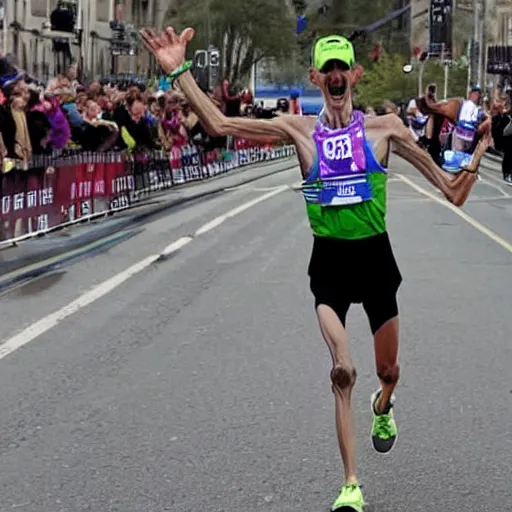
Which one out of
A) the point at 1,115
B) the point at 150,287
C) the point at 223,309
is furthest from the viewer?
the point at 1,115

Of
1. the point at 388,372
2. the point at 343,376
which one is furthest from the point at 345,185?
the point at 388,372

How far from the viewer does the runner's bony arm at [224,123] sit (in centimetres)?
595

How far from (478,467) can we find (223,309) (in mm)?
5312

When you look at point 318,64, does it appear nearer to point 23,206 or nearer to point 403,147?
point 403,147

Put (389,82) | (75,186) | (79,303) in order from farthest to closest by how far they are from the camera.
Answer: (389,82)
(75,186)
(79,303)

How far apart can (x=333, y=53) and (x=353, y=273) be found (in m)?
0.98

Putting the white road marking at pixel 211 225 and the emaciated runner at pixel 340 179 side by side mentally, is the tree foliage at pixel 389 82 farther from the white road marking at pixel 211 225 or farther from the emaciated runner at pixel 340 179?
the emaciated runner at pixel 340 179

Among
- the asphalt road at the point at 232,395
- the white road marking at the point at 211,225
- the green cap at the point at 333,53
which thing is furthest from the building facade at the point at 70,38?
the green cap at the point at 333,53

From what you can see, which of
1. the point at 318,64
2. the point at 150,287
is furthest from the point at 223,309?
the point at 318,64

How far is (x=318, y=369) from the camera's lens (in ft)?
29.5

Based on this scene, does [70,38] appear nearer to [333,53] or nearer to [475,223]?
[475,223]

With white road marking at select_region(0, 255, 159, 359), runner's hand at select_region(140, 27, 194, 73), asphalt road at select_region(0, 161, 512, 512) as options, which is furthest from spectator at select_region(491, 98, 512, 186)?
runner's hand at select_region(140, 27, 194, 73)

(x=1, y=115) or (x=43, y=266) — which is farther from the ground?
(x=1, y=115)

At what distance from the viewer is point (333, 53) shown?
19.4ft
